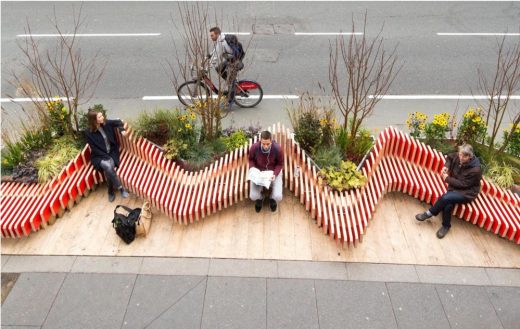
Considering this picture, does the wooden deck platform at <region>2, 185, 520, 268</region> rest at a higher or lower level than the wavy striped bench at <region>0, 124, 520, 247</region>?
lower

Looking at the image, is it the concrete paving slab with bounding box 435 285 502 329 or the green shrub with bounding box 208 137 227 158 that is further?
the green shrub with bounding box 208 137 227 158

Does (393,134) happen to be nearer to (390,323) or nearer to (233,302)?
(390,323)

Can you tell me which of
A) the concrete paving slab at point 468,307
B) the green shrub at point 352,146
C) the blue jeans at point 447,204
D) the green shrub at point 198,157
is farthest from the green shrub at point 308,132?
the concrete paving slab at point 468,307

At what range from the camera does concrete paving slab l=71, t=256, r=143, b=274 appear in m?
5.78

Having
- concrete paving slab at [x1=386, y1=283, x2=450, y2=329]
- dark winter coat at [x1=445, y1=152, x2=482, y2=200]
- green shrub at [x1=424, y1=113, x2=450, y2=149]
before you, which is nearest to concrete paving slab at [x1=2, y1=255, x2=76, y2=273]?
concrete paving slab at [x1=386, y1=283, x2=450, y2=329]

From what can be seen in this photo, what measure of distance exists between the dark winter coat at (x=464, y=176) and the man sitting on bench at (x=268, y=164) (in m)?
2.46

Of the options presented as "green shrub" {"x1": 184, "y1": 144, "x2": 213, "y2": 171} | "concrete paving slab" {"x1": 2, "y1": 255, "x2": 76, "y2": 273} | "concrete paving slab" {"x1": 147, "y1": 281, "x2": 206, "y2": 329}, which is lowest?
"concrete paving slab" {"x1": 147, "y1": 281, "x2": 206, "y2": 329}

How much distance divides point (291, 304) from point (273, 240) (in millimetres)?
1093

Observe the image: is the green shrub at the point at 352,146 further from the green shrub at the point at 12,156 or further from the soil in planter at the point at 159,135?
the green shrub at the point at 12,156

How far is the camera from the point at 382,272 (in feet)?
18.9

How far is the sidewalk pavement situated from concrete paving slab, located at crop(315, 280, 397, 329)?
0.01 metres

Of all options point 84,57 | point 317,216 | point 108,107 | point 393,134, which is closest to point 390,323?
point 317,216

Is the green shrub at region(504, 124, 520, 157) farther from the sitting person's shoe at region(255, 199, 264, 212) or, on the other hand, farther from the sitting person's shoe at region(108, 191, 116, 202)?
the sitting person's shoe at region(108, 191, 116, 202)

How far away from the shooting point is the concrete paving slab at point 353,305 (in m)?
5.15
